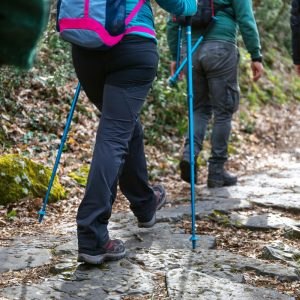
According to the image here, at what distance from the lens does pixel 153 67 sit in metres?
3.75

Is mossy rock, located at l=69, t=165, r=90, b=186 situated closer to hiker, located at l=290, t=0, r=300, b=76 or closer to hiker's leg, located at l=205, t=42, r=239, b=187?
hiker's leg, located at l=205, t=42, r=239, b=187

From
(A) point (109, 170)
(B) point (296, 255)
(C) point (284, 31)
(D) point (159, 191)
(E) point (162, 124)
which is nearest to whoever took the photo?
(A) point (109, 170)

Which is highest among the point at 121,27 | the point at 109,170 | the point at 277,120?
the point at 121,27

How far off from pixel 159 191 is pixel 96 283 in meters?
1.40

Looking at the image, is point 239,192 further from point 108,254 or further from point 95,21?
point 95,21

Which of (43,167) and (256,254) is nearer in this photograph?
(256,254)

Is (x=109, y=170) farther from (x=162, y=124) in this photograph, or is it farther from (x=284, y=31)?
(x=284, y=31)

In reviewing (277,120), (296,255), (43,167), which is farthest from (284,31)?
(296,255)

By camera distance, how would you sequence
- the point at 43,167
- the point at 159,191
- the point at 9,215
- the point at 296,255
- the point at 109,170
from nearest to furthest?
the point at 109,170, the point at 296,255, the point at 159,191, the point at 9,215, the point at 43,167

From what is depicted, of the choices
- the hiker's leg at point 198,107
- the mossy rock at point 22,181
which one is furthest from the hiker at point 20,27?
the hiker's leg at point 198,107

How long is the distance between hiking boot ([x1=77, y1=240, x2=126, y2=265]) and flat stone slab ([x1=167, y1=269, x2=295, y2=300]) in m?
0.38

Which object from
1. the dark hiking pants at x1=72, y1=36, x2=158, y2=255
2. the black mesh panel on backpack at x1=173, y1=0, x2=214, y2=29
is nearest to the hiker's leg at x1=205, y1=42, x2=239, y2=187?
the black mesh panel on backpack at x1=173, y1=0, x2=214, y2=29

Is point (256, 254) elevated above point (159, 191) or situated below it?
below

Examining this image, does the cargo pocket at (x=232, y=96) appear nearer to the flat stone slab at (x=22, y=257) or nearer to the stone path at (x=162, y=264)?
the stone path at (x=162, y=264)
